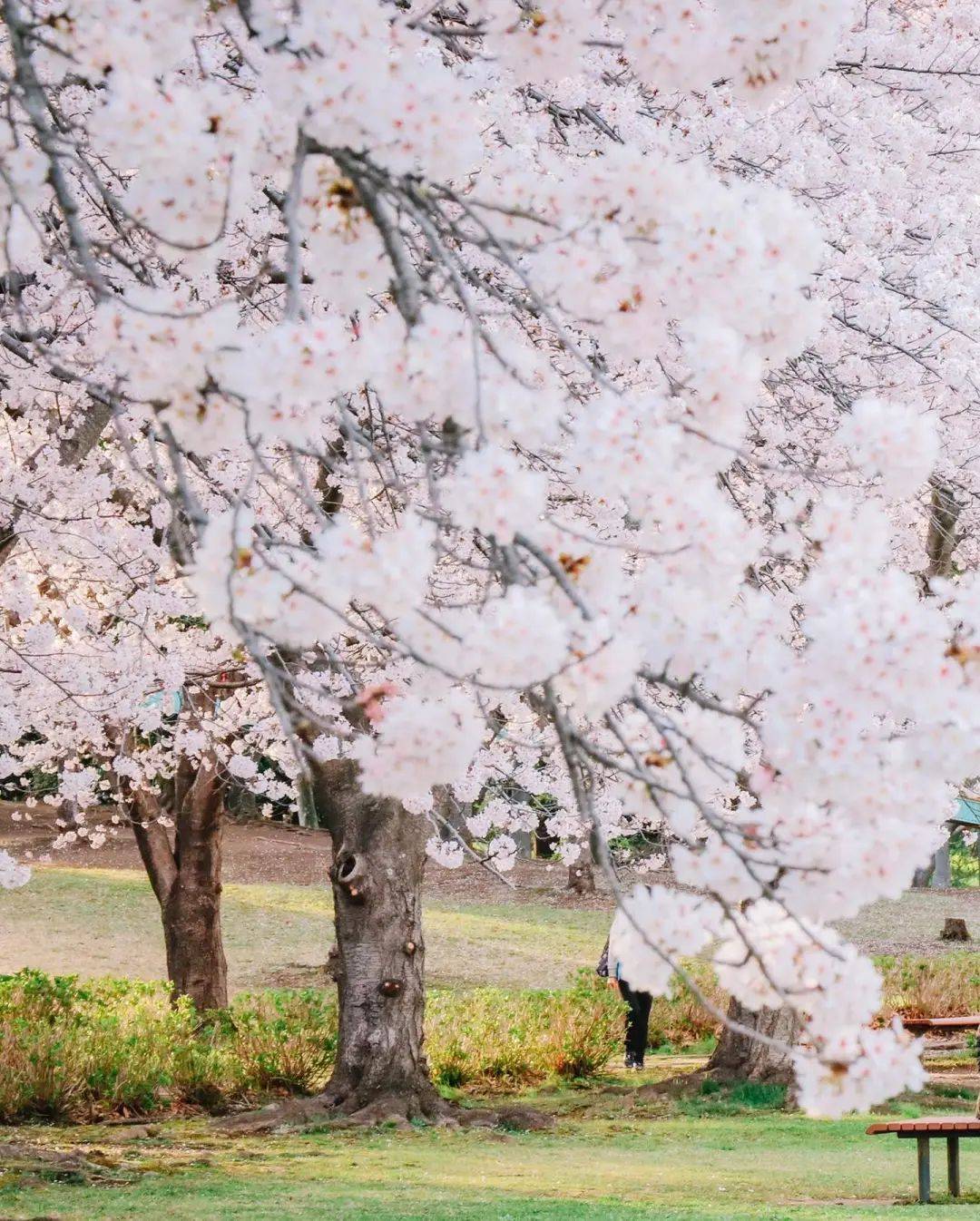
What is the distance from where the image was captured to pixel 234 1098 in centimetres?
1221

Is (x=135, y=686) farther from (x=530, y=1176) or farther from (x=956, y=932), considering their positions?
(x=956, y=932)

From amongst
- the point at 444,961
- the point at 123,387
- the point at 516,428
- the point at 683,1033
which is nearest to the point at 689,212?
the point at 516,428

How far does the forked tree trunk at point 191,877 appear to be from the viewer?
44.4ft

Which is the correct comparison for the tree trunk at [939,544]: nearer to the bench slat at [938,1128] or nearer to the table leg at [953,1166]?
the bench slat at [938,1128]

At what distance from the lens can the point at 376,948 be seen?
11375 mm

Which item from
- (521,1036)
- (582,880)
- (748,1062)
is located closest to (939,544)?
(748,1062)

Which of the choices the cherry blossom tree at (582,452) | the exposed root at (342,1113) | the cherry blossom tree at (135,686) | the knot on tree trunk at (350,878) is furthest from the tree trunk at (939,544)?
the cherry blossom tree at (135,686)

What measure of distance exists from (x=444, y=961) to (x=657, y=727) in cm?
1981

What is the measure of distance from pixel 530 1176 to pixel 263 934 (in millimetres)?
14007

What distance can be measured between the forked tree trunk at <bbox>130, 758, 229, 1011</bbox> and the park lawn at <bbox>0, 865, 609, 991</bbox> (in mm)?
5798

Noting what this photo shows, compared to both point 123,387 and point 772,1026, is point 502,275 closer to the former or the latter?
point 123,387

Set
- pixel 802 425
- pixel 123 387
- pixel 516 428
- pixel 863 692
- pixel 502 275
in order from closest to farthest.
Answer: pixel 863 692, pixel 516 428, pixel 123 387, pixel 502 275, pixel 802 425

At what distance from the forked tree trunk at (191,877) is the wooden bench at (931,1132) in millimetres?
6991

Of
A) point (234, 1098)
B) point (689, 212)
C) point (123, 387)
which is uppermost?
point (123, 387)
